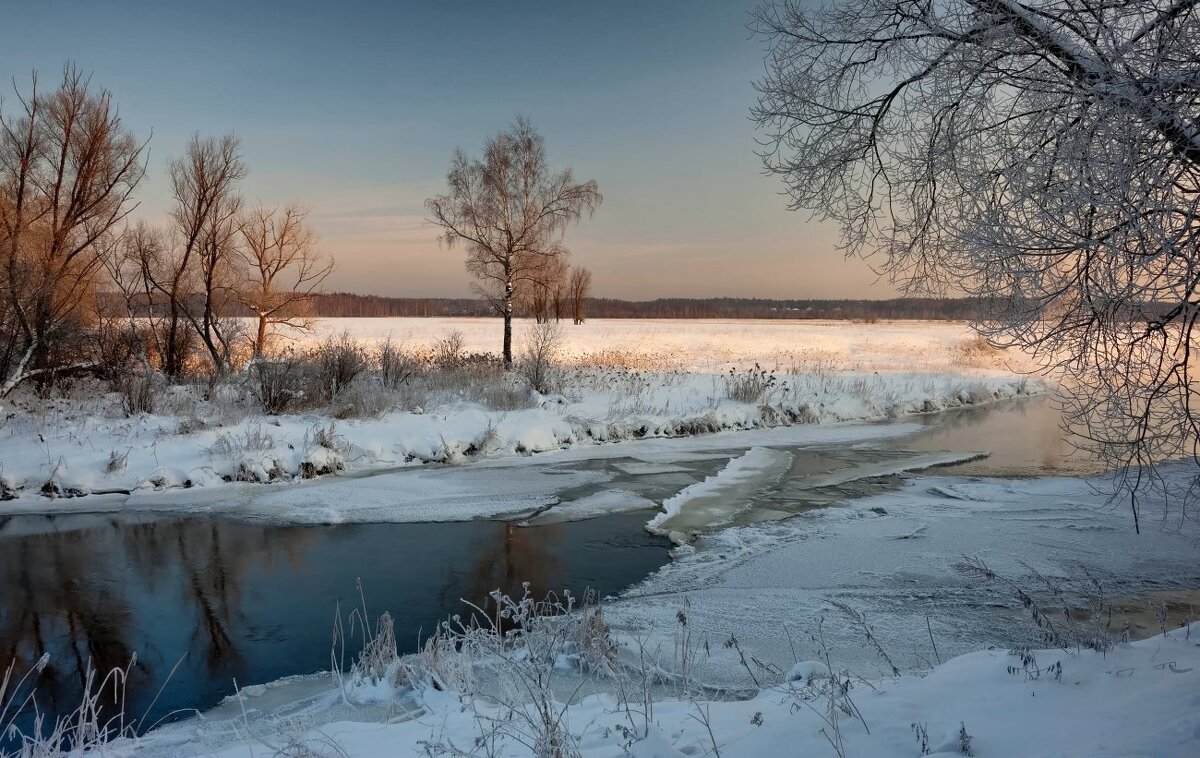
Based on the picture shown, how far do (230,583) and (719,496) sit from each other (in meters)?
6.36

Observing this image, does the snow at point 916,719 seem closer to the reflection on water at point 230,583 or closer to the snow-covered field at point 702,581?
the snow-covered field at point 702,581

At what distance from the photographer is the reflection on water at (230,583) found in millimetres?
5840

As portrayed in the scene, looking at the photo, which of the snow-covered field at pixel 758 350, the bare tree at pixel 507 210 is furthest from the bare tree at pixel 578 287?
the bare tree at pixel 507 210

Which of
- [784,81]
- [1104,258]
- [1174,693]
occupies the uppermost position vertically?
[784,81]


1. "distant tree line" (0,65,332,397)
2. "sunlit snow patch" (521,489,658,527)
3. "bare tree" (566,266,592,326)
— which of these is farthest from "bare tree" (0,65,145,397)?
"bare tree" (566,266,592,326)

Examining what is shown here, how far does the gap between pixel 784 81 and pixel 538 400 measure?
35.0ft

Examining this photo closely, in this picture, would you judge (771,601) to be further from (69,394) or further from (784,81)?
(69,394)

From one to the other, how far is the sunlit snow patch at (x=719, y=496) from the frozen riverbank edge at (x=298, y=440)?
2.06 m

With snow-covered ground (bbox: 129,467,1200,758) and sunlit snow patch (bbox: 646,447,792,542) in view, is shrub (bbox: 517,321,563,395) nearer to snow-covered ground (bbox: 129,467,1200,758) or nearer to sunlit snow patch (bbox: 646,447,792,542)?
sunlit snow patch (bbox: 646,447,792,542)

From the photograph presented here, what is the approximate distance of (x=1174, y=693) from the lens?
343 centimetres

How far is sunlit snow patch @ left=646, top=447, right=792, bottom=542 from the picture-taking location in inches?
384

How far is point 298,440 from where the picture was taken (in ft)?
42.4

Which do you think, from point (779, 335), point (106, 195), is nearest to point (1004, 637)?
point (106, 195)

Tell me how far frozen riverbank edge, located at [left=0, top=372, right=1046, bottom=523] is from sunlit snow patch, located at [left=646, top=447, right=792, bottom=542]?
2.06 meters
